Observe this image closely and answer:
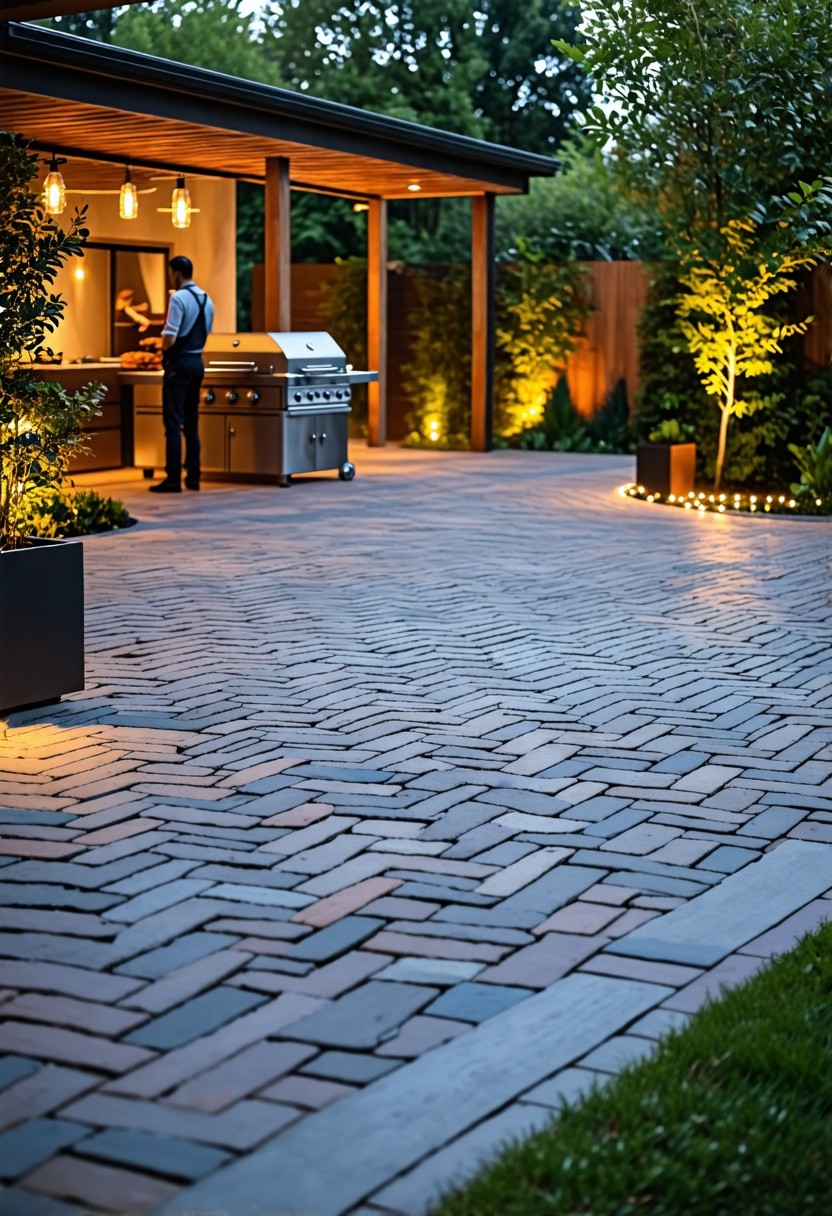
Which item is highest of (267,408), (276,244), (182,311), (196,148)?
(196,148)

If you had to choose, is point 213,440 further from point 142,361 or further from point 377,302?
point 377,302

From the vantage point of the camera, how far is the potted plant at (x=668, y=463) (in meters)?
15.2

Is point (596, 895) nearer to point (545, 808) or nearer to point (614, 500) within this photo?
point (545, 808)

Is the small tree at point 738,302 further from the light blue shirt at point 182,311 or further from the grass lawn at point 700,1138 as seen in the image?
the grass lawn at point 700,1138

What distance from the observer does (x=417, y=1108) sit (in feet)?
9.97

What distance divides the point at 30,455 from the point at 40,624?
668 millimetres

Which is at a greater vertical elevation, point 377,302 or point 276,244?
point 276,244

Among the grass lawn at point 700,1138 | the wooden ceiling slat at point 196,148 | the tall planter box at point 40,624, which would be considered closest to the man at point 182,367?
the wooden ceiling slat at point 196,148

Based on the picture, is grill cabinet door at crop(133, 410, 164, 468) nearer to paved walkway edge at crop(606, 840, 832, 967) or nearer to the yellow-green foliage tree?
the yellow-green foliage tree

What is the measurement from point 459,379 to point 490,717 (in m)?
15.3

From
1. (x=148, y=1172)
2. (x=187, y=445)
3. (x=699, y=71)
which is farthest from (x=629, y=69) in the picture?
(x=148, y=1172)

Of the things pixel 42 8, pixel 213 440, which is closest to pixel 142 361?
pixel 213 440

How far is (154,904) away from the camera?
4180 millimetres

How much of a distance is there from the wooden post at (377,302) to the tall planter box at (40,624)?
1425cm
